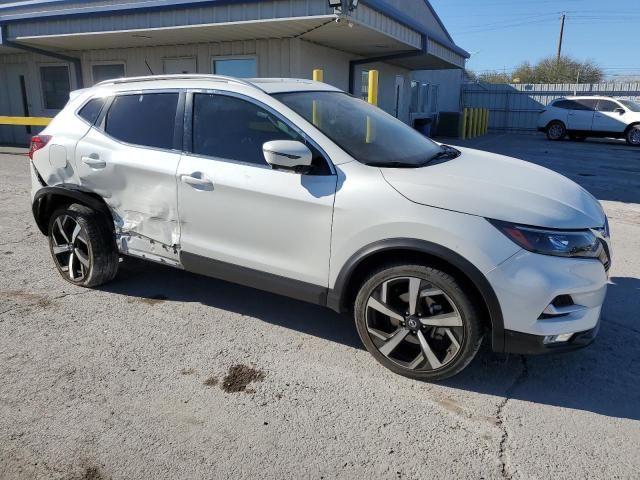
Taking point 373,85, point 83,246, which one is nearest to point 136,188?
point 83,246

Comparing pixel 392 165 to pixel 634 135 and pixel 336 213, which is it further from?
pixel 634 135

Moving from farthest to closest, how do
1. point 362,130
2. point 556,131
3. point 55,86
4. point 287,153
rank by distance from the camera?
1. point 556,131
2. point 55,86
3. point 362,130
4. point 287,153

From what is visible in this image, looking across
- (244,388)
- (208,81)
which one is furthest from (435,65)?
(244,388)

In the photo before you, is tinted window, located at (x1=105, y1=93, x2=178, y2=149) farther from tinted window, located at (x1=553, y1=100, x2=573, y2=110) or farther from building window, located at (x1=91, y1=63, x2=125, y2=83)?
tinted window, located at (x1=553, y1=100, x2=573, y2=110)

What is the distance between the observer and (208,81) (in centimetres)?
378

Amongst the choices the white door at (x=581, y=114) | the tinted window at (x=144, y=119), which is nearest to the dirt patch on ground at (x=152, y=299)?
the tinted window at (x=144, y=119)

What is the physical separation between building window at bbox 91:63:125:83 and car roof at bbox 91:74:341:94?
1113 centimetres

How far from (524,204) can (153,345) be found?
2575 millimetres

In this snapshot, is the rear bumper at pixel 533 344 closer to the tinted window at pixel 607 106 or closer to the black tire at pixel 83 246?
the black tire at pixel 83 246

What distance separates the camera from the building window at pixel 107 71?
14336 millimetres

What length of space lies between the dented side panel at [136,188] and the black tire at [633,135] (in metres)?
20.5

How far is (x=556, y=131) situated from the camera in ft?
70.6

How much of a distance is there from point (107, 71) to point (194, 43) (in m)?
3.57

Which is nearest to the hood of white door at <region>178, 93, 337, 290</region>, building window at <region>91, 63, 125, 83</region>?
white door at <region>178, 93, 337, 290</region>
